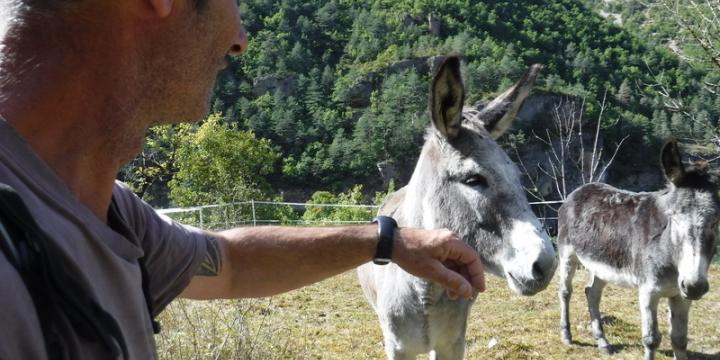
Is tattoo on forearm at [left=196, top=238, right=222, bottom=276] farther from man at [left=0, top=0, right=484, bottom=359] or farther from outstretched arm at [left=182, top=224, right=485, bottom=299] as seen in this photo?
man at [left=0, top=0, right=484, bottom=359]

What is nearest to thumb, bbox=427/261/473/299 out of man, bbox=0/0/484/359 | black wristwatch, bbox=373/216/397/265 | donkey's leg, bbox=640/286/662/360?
black wristwatch, bbox=373/216/397/265

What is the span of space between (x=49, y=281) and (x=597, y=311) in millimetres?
6635

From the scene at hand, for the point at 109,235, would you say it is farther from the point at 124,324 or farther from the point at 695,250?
the point at 695,250

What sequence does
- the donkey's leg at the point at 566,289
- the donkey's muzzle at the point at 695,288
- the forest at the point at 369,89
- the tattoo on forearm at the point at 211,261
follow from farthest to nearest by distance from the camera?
1. the forest at the point at 369,89
2. the donkey's leg at the point at 566,289
3. the donkey's muzzle at the point at 695,288
4. the tattoo on forearm at the point at 211,261

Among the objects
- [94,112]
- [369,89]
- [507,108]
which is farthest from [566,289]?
[369,89]

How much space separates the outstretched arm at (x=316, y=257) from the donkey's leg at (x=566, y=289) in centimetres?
524

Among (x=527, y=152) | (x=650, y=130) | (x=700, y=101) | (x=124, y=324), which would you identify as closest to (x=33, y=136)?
(x=124, y=324)

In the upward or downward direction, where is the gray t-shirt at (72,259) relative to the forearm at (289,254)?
upward

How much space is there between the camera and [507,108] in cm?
253

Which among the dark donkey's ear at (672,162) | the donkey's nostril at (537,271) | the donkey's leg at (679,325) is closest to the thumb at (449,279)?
the donkey's nostril at (537,271)

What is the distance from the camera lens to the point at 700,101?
20.2 metres

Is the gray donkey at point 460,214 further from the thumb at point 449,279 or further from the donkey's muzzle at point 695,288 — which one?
the donkey's muzzle at point 695,288

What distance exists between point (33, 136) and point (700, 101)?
23831mm

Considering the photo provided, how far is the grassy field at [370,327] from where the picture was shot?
155 inches
